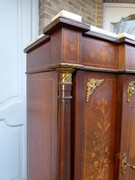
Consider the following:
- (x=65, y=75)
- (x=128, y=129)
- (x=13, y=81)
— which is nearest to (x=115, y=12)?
(x=13, y=81)

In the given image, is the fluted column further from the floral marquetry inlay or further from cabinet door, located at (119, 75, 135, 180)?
cabinet door, located at (119, 75, 135, 180)

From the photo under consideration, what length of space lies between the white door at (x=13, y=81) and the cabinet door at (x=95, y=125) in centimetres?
102

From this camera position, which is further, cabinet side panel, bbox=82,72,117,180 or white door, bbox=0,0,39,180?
white door, bbox=0,0,39,180

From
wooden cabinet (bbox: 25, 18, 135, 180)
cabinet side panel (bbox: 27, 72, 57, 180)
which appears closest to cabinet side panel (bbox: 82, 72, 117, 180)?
wooden cabinet (bbox: 25, 18, 135, 180)

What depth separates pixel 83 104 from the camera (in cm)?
67

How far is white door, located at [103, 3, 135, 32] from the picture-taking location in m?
2.32

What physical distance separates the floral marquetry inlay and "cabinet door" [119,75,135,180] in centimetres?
9

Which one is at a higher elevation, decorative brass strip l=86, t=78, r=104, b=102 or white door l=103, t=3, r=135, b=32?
white door l=103, t=3, r=135, b=32

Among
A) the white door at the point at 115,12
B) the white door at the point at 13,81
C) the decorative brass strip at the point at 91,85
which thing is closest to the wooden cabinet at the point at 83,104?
the decorative brass strip at the point at 91,85

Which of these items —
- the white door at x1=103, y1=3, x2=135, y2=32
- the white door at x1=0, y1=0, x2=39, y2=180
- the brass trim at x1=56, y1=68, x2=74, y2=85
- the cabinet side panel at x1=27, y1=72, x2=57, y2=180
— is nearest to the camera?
the brass trim at x1=56, y1=68, x2=74, y2=85

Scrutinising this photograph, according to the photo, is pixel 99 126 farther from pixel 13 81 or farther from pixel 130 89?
pixel 13 81

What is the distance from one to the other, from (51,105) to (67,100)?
140 millimetres

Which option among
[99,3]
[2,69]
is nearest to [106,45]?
[2,69]

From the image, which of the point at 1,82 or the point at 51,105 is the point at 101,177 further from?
the point at 1,82
